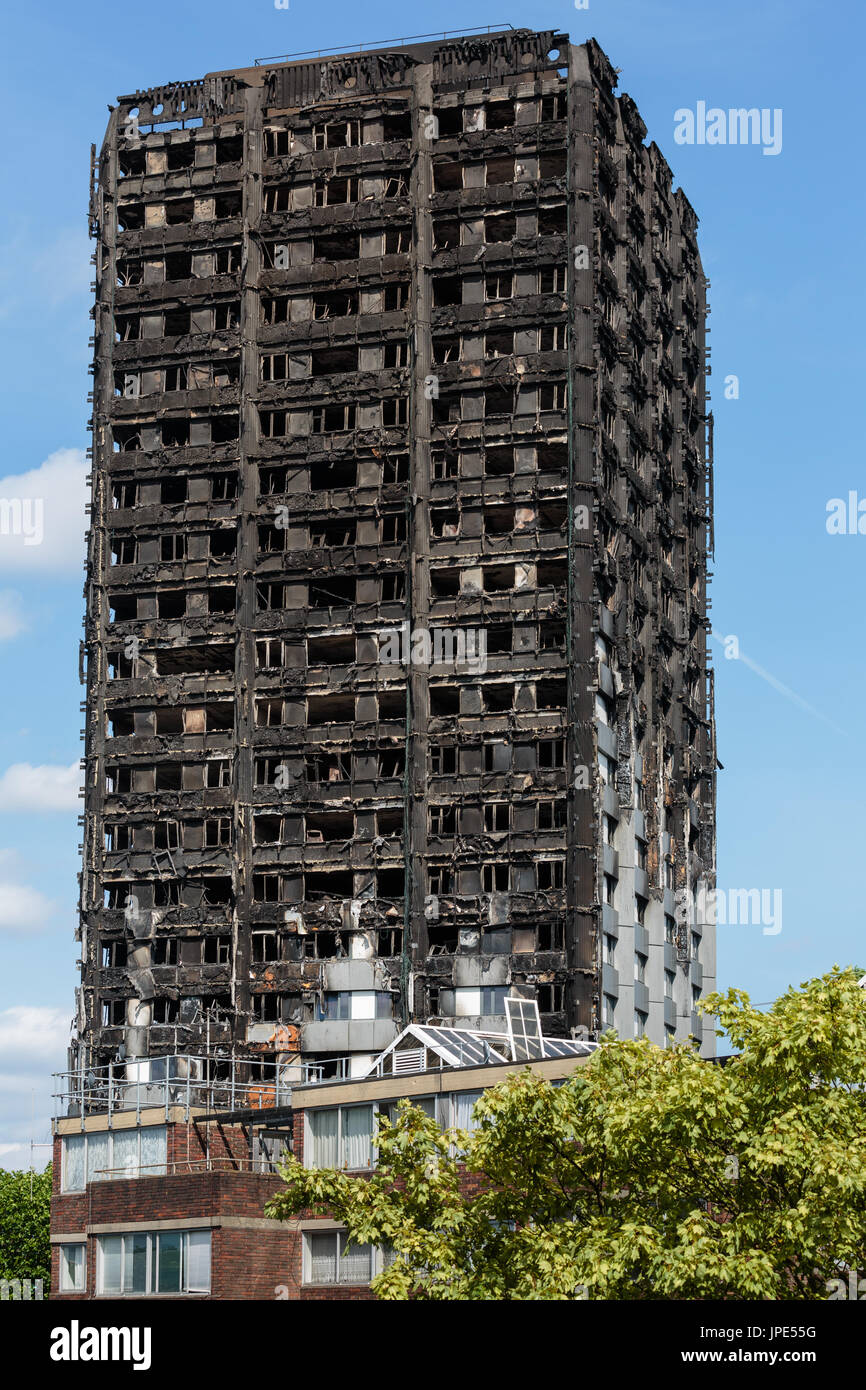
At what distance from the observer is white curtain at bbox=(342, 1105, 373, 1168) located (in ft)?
235

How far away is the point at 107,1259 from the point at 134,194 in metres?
82.2

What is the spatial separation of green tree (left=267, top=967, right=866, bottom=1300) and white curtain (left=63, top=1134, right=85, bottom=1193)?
31.9 m

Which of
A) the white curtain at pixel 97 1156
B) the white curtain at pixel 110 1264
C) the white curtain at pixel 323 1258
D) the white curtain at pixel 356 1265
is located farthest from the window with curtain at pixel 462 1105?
the white curtain at pixel 97 1156

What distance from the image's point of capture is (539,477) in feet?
398

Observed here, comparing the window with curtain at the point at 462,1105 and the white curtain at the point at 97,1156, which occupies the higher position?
the window with curtain at the point at 462,1105

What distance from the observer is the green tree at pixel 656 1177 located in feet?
137

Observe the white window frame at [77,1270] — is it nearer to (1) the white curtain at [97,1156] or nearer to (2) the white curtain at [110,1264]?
(1) the white curtain at [97,1156]

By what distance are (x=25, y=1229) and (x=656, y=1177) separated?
98.1 metres

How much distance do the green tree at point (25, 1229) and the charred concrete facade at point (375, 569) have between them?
20.6 metres

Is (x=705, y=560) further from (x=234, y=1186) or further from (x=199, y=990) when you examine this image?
(x=234, y=1186)

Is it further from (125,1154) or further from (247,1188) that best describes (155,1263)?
(125,1154)

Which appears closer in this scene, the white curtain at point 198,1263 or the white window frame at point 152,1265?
the white curtain at point 198,1263
